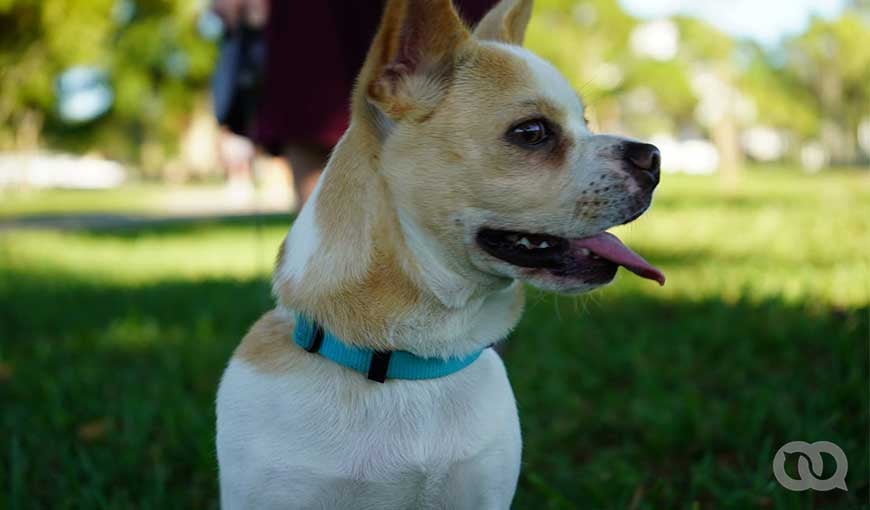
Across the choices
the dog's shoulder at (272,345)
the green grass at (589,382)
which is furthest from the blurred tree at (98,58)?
the dog's shoulder at (272,345)

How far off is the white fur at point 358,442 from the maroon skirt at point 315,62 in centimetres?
195

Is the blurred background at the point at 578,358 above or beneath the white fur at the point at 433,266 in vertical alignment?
beneath

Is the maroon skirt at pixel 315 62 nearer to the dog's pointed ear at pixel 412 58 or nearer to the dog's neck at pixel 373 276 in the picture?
the dog's pointed ear at pixel 412 58

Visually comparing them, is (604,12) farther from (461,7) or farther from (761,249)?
(461,7)

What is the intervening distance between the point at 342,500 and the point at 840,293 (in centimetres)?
406

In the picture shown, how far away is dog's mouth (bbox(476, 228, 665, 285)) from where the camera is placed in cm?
216

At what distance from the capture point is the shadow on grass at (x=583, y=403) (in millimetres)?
2941

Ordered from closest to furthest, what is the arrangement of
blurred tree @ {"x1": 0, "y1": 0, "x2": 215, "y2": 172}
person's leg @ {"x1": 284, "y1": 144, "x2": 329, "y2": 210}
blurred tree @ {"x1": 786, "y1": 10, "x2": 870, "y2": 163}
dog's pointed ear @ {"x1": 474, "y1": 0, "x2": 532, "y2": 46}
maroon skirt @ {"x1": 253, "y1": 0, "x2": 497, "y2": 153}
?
dog's pointed ear @ {"x1": 474, "y1": 0, "x2": 532, "y2": 46}
maroon skirt @ {"x1": 253, "y1": 0, "x2": 497, "y2": 153}
person's leg @ {"x1": 284, "y1": 144, "x2": 329, "y2": 210}
blurred tree @ {"x1": 0, "y1": 0, "x2": 215, "y2": 172}
blurred tree @ {"x1": 786, "y1": 10, "x2": 870, "y2": 163}

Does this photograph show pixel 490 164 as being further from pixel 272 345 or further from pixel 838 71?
pixel 838 71

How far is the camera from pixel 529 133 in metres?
2.23

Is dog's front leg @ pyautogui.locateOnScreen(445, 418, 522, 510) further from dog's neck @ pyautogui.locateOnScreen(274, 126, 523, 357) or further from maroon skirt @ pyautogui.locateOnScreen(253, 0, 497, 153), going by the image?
maroon skirt @ pyautogui.locateOnScreen(253, 0, 497, 153)

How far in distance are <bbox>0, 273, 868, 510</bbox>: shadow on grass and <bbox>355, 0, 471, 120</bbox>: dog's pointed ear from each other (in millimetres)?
1154

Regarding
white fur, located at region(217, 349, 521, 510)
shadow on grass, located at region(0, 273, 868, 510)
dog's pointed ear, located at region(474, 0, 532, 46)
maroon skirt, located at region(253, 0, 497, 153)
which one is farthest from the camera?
maroon skirt, located at region(253, 0, 497, 153)

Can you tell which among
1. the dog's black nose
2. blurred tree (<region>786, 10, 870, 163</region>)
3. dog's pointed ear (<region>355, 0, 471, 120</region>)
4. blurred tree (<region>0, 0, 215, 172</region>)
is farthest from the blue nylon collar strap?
blurred tree (<region>786, 10, 870, 163</region>)
